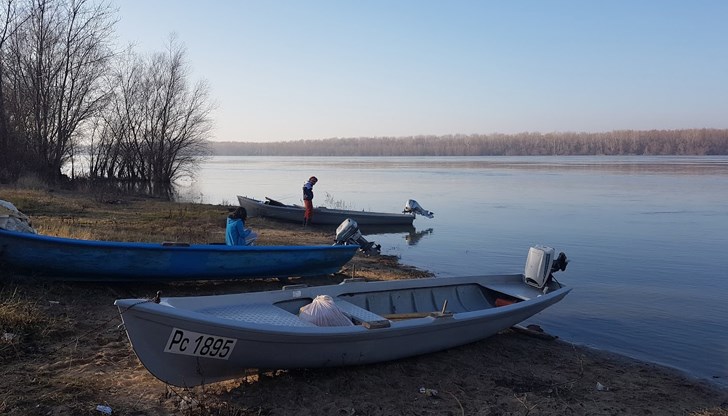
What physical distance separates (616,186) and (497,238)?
22.0 m

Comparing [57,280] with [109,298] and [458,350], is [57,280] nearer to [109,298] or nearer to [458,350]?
[109,298]

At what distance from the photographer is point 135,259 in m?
8.09

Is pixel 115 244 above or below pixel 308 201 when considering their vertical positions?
above

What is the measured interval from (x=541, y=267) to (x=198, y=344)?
Result: 18.0 feet

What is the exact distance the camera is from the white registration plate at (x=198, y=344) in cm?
480

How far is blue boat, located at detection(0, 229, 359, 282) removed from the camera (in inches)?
295

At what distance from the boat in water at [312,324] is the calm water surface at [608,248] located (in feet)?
5.96

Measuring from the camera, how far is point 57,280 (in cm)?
790

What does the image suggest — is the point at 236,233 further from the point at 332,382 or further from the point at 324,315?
the point at 332,382

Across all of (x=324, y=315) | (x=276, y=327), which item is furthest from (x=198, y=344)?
(x=324, y=315)

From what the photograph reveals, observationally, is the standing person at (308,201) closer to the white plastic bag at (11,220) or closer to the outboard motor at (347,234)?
the outboard motor at (347,234)

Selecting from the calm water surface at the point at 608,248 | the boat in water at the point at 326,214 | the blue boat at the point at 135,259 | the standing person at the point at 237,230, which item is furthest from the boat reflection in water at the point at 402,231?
the standing person at the point at 237,230

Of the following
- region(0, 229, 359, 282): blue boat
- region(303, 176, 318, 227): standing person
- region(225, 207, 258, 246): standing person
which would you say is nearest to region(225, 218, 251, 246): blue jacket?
region(225, 207, 258, 246): standing person

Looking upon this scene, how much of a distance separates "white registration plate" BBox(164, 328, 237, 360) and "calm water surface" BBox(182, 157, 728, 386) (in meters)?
5.48
